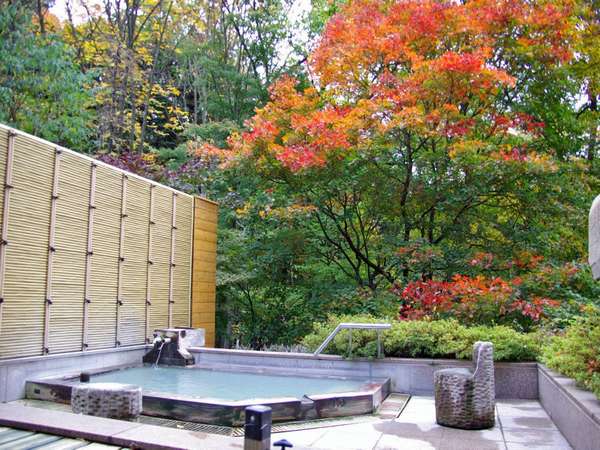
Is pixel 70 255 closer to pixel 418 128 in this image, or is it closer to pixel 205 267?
pixel 205 267

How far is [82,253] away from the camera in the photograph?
8750mm

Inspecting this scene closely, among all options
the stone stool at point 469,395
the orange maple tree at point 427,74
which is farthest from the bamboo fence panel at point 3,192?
the stone stool at point 469,395

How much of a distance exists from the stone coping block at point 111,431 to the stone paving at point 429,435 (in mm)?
909

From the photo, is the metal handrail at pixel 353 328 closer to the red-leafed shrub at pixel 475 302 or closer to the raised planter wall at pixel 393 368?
the raised planter wall at pixel 393 368

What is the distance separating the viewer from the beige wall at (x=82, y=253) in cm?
745

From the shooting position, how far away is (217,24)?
744 inches

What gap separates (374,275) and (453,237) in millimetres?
1988

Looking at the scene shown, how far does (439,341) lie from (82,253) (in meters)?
5.78

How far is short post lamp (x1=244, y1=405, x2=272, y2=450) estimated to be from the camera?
358 cm

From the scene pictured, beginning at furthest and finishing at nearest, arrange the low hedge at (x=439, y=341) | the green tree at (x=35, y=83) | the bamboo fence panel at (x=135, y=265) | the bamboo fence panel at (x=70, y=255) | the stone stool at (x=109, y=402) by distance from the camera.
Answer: the green tree at (x=35, y=83), the bamboo fence panel at (x=135, y=265), the bamboo fence panel at (x=70, y=255), the low hedge at (x=439, y=341), the stone stool at (x=109, y=402)

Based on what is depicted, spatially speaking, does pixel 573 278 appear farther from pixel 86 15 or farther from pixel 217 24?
pixel 86 15

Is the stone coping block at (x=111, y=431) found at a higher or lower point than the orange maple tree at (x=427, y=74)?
lower

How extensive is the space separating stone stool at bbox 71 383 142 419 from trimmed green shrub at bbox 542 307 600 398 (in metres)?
4.24

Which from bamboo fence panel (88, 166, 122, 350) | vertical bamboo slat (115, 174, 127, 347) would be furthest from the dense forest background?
bamboo fence panel (88, 166, 122, 350)
